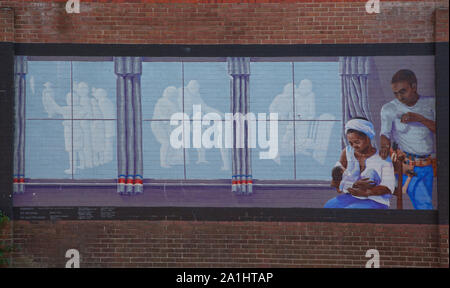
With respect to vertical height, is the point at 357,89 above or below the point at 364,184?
above

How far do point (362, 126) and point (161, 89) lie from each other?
3366 millimetres

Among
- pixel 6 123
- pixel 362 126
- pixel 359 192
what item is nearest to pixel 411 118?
pixel 362 126

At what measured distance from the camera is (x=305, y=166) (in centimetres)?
905

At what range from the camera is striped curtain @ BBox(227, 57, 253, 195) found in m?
9.06

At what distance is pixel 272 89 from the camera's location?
A: 911 cm

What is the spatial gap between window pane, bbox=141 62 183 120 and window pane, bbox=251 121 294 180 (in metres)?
1.53

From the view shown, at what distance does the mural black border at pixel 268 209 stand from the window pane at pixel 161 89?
0.22 m

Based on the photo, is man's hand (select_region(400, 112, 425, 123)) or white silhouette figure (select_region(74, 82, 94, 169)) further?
white silhouette figure (select_region(74, 82, 94, 169))

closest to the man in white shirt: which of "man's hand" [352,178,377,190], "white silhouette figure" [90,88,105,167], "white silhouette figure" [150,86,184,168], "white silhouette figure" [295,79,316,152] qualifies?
"man's hand" [352,178,377,190]

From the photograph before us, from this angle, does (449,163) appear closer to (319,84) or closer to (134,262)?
(319,84)

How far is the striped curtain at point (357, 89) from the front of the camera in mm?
9000

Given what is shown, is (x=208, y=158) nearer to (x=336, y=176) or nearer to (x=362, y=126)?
(x=336, y=176)

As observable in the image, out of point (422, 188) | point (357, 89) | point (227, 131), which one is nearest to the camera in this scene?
point (422, 188)

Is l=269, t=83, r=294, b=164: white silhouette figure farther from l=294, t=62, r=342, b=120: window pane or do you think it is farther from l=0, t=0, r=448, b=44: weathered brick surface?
l=0, t=0, r=448, b=44: weathered brick surface
